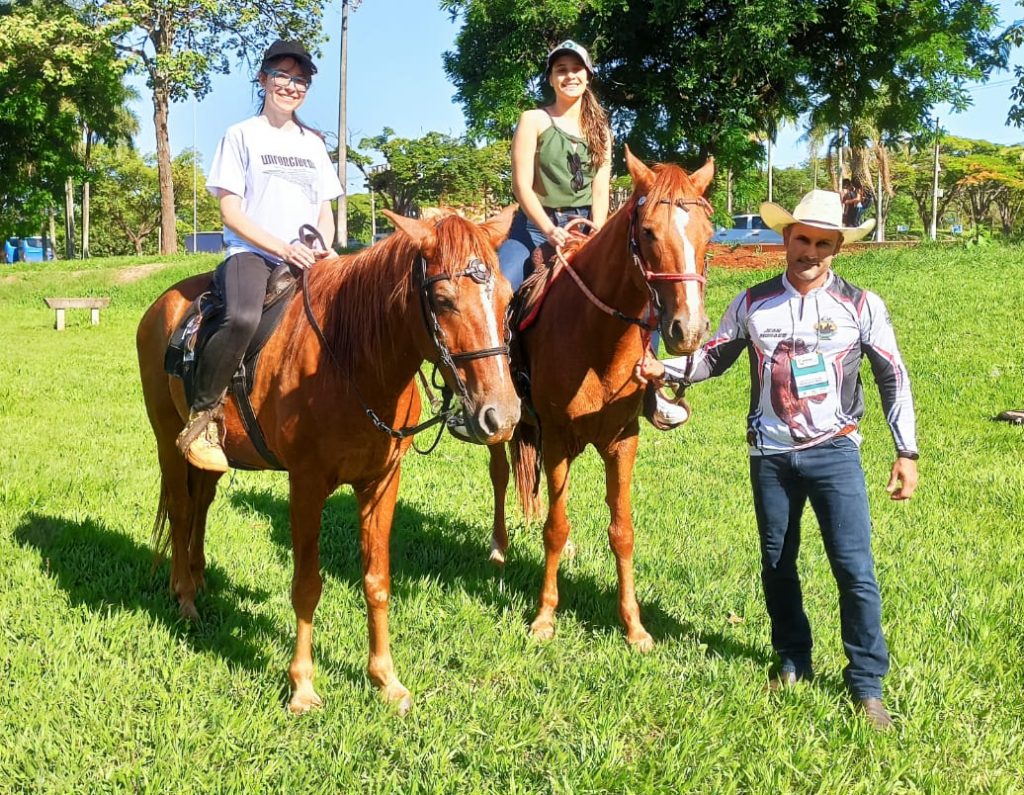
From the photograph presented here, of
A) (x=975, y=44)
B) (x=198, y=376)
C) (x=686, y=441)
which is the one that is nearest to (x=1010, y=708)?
(x=198, y=376)

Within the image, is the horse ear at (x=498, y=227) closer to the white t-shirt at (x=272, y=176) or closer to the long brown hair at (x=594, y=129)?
the white t-shirt at (x=272, y=176)

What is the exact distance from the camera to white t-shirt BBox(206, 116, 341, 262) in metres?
4.14

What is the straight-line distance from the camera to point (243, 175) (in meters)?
4.17

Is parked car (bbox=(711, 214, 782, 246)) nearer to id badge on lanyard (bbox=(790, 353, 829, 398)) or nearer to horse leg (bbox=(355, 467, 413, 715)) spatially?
id badge on lanyard (bbox=(790, 353, 829, 398))

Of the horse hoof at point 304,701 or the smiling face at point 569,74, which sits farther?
the smiling face at point 569,74

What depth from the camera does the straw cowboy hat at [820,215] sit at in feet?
11.3

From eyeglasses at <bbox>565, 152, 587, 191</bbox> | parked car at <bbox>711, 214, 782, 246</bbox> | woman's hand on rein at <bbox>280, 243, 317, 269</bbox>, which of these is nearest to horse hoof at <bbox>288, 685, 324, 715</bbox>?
woman's hand on rein at <bbox>280, 243, 317, 269</bbox>

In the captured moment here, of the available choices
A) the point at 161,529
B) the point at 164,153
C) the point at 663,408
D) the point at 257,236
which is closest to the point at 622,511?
the point at 663,408

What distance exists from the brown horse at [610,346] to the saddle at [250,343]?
4.94 feet

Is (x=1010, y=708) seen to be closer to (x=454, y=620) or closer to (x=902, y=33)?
(x=454, y=620)

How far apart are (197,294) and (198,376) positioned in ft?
3.06

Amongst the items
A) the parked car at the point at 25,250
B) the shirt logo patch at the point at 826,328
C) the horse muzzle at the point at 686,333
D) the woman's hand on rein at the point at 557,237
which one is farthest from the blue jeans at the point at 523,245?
the parked car at the point at 25,250

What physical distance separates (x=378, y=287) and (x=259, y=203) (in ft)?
4.12

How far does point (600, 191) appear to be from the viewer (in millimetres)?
5484
